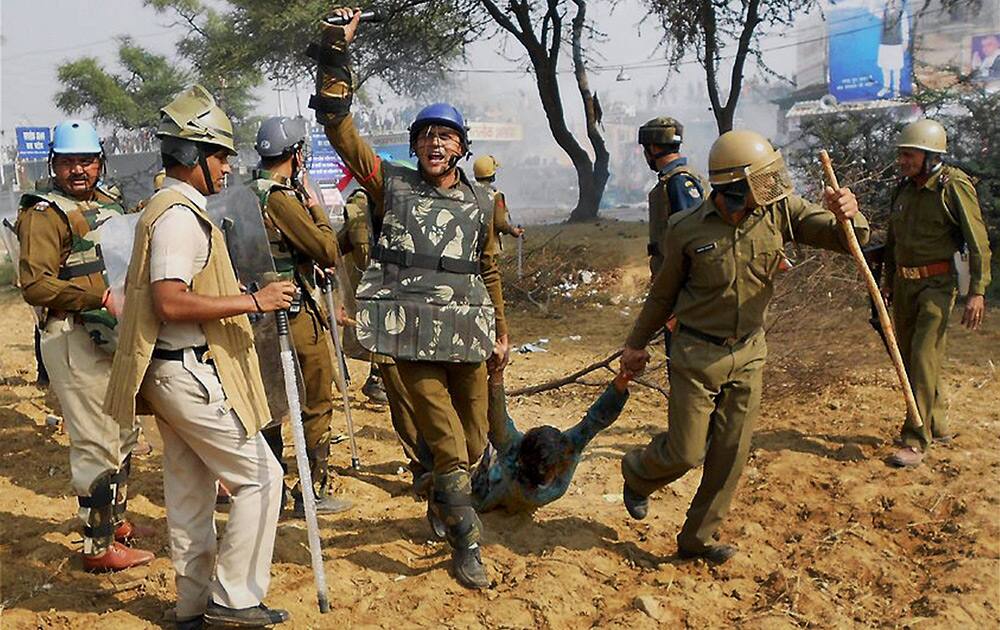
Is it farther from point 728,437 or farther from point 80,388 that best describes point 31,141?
point 728,437

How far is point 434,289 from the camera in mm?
3832

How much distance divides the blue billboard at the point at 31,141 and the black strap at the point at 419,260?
1301 inches

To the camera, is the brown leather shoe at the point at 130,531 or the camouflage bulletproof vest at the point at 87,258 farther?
the brown leather shoe at the point at 130,531

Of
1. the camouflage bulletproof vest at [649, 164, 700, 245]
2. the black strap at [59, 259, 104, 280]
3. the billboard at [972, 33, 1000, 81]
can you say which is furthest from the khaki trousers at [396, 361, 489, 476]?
the billboard at [972, 33, 1000, 81]

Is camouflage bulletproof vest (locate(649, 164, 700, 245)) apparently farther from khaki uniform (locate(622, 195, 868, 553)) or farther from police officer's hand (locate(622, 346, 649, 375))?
police officer's hand (locate(622, 346, 649, 375))

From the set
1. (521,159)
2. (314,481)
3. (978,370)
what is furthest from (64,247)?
(521,159)

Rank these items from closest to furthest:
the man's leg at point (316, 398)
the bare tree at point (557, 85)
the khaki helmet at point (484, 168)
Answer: the man's leg at point (316, 398), the khaki helmet at point (484, 168), the bare tree at point (557, 85)

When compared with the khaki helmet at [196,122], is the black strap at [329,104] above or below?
above

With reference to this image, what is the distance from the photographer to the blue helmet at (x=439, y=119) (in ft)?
12.3

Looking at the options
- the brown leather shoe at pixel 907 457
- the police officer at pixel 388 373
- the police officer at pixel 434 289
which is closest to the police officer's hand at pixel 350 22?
the police officer at pixel 434 289

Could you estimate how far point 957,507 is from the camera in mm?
4582

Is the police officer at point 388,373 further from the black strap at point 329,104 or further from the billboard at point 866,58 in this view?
the billboard at point 866,58

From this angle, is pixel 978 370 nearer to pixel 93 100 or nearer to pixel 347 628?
pixel 347 628

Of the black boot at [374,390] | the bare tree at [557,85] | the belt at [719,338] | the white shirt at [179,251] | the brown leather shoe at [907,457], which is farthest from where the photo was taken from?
the bare tree at [557,85]
